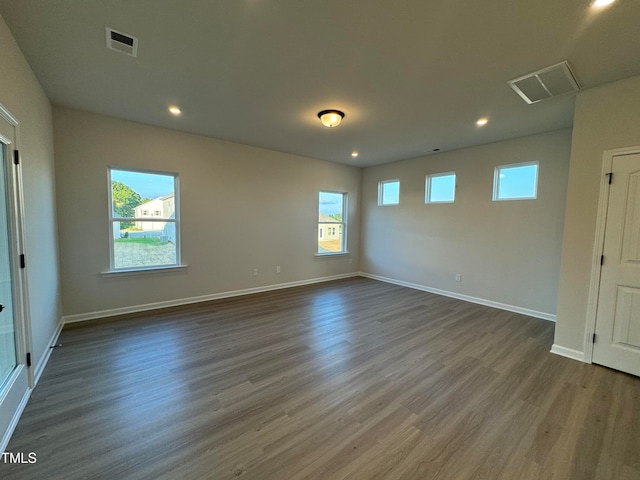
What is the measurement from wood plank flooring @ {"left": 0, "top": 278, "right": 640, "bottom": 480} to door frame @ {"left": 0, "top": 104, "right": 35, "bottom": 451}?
27 centimetres

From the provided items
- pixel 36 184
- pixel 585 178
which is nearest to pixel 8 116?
pixel 36 184

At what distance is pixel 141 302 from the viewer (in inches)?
158

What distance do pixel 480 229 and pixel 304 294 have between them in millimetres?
3401

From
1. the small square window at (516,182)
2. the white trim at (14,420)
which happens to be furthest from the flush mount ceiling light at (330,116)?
the white trim at (14,420)

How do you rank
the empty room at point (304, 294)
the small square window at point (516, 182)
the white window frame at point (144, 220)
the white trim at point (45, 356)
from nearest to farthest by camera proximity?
the empty room at point (304, 294) < the white trim at point (45, 356) < the white window frame at point (144, 220) < the small square window at point (516, 182)

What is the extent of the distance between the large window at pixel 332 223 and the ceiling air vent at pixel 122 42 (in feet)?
13.9

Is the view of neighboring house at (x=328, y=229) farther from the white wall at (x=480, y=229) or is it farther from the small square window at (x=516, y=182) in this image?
the small square window at (x=516, y=182)

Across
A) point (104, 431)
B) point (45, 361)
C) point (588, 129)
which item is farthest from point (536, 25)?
point (45, 361)

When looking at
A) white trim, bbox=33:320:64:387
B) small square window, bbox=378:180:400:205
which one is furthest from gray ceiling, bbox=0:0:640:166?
white trim, bbox=33:320:64:387

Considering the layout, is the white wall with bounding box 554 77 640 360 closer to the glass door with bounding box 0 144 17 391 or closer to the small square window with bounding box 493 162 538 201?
the small square window with bounding box 493 162 538 201

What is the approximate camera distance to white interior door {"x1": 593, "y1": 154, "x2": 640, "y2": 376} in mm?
2494

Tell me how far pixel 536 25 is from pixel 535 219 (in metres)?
3.12

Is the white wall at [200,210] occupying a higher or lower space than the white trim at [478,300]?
higher

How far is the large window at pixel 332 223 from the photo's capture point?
623cm
